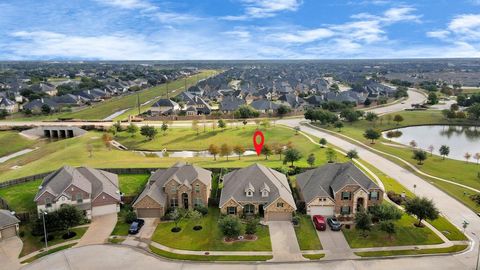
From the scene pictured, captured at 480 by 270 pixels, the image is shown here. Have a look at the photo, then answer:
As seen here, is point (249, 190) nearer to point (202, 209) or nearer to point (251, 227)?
point (251, 227)

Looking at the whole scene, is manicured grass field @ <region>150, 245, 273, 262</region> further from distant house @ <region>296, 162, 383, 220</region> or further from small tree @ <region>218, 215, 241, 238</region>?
distant house @ <region>296, 162, 383, 220</region>

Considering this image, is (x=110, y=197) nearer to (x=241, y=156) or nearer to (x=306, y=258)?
(x=306, y=258)

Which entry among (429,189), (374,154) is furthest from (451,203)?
(374,154)

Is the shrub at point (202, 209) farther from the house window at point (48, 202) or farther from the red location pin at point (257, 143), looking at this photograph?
the red location pin at point (257, 143)

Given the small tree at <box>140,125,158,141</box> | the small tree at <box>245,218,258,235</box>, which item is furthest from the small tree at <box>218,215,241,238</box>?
the small tree at <box>140,125,158,141</box>

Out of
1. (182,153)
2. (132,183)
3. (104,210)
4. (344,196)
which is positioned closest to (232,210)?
(344,196)

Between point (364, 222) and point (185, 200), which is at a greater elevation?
point (364, 222)

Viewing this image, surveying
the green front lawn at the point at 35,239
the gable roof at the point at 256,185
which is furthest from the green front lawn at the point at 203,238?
the green front lawn at the point at 35,239
